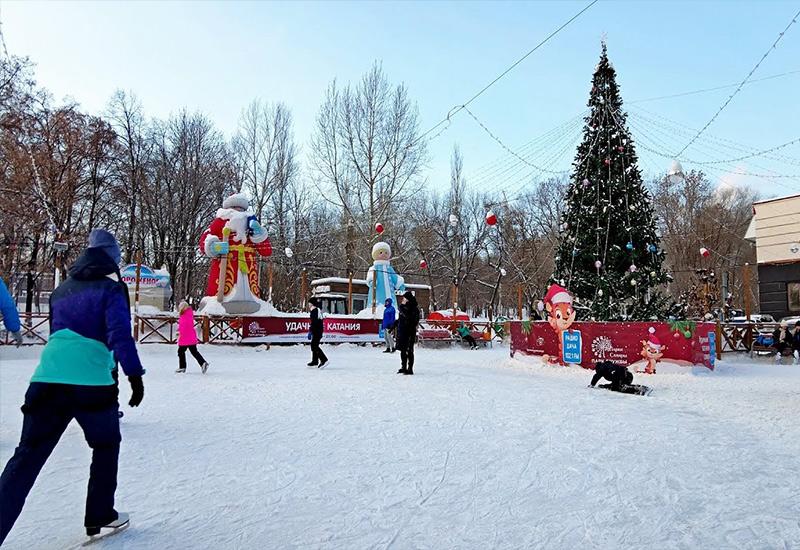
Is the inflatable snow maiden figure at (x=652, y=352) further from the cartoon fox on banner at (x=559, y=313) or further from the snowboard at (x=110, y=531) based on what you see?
the snowboard at (x=110, y=531)

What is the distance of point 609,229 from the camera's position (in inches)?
604

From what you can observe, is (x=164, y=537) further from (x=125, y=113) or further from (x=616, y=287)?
(x=125, y=113)

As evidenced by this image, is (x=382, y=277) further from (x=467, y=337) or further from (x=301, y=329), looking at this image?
(x=301, y=329)

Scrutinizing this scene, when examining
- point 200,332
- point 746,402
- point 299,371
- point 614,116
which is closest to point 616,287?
point 614,116

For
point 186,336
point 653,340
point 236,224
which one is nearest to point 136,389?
point 186,336

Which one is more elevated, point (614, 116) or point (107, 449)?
point (614, 116)

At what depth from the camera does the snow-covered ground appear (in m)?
3.11

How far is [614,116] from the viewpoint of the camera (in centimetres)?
1558

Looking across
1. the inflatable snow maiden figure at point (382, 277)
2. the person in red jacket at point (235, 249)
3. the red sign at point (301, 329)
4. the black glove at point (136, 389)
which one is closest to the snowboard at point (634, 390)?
the black glove at point (136, 389)

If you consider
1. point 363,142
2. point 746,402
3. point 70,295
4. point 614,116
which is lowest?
point 746,402

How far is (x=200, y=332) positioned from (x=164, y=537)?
1644cm

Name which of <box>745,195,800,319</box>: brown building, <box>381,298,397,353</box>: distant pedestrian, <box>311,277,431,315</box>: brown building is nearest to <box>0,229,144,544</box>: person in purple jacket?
<box>381,298,397,353</box>: distant pedestrian

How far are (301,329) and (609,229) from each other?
1070 centimetres

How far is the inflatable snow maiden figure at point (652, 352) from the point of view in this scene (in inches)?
472
